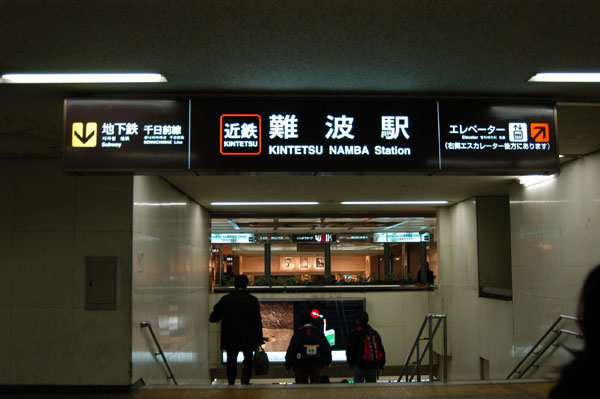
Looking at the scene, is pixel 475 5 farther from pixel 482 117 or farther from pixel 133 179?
pixel 133 179

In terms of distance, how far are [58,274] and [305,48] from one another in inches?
163

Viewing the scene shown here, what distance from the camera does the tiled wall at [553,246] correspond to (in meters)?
6.48

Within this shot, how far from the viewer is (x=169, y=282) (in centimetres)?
798

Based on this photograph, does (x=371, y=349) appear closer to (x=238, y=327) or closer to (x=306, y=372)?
(x=306, y=372)

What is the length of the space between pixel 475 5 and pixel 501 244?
8.12m

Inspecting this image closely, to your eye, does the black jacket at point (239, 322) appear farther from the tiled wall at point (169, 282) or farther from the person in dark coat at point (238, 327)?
the tiled wall at point (169, 282)

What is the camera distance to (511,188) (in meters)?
8.79

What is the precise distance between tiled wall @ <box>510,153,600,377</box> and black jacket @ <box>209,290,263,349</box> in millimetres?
3711

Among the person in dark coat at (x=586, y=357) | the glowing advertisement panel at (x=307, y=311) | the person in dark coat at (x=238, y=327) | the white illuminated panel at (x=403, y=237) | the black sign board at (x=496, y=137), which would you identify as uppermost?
the black sign board at (x=496, y=137)

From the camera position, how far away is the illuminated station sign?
13.9 feet

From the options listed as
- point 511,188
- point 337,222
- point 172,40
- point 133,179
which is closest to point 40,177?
point 133,179

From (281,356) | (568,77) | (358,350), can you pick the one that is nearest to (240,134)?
(568,77)

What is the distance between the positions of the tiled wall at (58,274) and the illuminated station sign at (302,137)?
6.45 ft

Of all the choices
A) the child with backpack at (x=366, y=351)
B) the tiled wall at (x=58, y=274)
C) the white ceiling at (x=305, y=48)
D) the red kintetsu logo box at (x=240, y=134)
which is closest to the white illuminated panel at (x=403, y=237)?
the child with backpack at (x=366, y=351)
